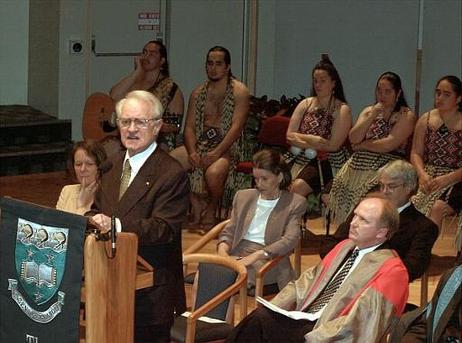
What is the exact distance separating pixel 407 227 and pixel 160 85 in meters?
3.36

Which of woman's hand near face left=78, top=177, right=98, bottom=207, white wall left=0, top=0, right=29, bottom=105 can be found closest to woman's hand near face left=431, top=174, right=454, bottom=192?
woman's hand near face left=78, top=177, right=98, bottom=207

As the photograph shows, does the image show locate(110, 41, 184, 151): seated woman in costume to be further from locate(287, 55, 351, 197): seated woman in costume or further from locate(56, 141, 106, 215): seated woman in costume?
locate(56, 141, 106, 215): seated woman in costume

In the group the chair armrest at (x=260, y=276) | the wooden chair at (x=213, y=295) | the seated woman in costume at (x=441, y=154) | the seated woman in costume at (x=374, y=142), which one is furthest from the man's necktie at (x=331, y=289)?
the seated woman in costume at (x=374, y=142)

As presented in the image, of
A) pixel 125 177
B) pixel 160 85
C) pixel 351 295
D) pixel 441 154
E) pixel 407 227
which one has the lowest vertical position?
pixel 351 295

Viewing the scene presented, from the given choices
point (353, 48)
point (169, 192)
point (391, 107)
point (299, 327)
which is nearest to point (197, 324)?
point (299, 327)

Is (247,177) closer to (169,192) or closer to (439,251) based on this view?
(439,251)

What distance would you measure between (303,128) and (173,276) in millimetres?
3629

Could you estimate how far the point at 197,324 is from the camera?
5.57 metres

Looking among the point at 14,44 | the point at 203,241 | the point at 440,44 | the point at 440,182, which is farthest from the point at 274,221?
the point at 14,44

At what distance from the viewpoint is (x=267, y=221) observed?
6730 mm

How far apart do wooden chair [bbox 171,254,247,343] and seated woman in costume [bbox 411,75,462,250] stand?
2246mm

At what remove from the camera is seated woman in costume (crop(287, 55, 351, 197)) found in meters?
8.34

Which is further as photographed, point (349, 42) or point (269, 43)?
point (269, 43)

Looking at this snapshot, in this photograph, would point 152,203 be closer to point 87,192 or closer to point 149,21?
point 87,192
